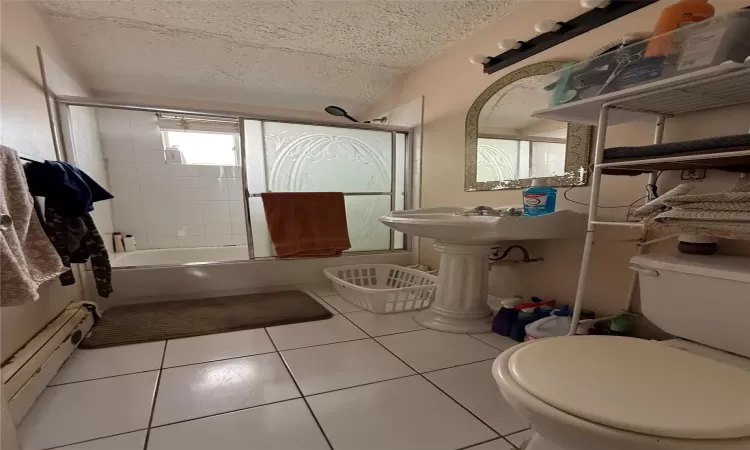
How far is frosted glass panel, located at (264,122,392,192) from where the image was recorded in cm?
220

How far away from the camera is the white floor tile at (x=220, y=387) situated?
3.15 ft

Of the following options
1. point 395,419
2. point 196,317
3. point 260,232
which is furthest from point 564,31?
point 196,317

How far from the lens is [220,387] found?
1.07m

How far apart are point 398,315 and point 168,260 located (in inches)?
79.6

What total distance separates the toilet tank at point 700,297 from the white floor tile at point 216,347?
1.33 meters

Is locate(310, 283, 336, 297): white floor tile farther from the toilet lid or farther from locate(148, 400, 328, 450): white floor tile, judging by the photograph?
the toilet lid

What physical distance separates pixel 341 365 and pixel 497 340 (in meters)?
0.69

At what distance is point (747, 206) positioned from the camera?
738mm

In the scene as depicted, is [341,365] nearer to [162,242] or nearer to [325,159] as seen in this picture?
[325,159]

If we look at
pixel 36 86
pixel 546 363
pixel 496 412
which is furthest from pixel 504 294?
pixel 36 86

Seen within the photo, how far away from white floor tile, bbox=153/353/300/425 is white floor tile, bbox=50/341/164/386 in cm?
13

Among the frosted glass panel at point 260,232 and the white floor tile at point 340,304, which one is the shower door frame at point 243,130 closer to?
the frosted glass panel at point 260,232

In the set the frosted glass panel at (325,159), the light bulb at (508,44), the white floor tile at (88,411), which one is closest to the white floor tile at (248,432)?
the white floor tile at (88,411)

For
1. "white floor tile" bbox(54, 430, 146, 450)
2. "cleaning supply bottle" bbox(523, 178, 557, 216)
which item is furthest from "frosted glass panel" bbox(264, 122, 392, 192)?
"white floor tile" bbox(54, 430, 146, 450)
